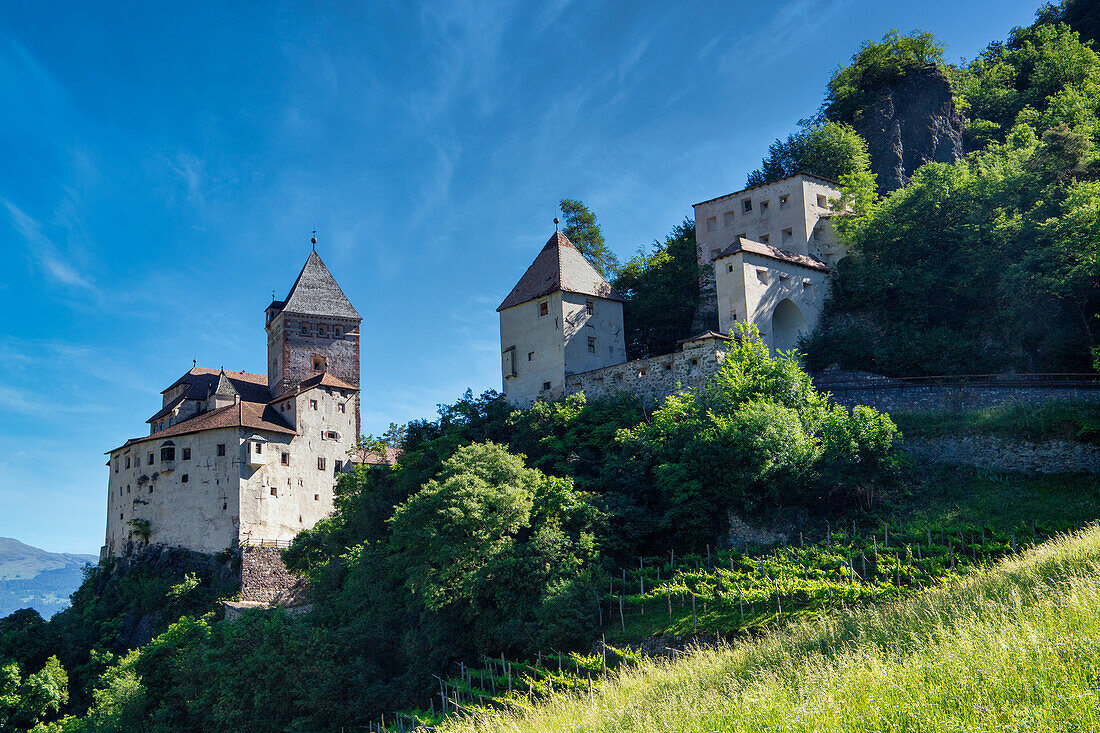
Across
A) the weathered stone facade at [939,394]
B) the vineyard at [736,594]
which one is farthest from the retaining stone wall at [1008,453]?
the vineyard at [736,594]

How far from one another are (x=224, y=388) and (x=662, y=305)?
31.3m

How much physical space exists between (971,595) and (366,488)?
104 feet

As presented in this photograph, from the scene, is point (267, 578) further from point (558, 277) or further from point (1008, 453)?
point (1008, 453)

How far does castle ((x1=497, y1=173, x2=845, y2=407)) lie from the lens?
137 ft

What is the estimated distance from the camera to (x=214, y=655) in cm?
3491

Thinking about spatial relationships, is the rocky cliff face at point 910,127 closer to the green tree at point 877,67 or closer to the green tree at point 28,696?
the green tree at point 877,67

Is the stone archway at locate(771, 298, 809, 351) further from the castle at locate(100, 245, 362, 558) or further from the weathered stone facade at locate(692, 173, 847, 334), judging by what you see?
the castle at locate(100, 245, 362, 558)

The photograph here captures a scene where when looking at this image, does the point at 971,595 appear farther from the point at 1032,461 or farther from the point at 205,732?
the point at 205,732

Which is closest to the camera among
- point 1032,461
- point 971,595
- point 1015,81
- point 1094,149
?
point 971,595

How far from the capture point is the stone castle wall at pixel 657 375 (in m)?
39.3

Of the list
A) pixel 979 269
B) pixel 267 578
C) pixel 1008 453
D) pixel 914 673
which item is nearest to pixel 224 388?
pixel 267 578

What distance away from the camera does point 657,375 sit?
41.0 metres

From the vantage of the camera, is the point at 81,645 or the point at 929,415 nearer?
the point at 929,415

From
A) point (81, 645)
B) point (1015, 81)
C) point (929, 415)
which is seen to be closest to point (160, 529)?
point (81, 645)
